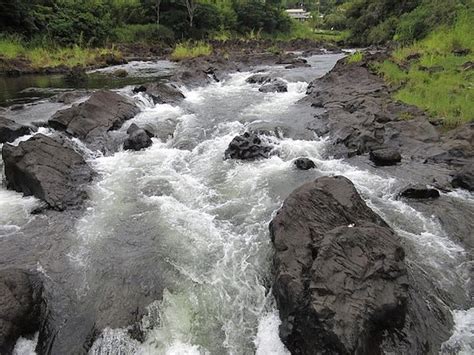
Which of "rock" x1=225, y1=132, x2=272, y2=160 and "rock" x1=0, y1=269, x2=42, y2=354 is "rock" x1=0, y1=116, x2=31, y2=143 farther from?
"rock" x1=0, y1=269, x2=42, y2=354

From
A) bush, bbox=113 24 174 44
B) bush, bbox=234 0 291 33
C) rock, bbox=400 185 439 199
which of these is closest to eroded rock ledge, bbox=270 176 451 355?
rock, bbox=400 185 439 199

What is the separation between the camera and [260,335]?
548 centimetres

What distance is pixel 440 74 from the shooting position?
1572 centimetres

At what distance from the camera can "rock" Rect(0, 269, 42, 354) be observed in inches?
200

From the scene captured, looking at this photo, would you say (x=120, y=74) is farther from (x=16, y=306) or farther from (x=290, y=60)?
(x=16, y=306)

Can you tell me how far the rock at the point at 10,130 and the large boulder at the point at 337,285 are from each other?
32.1 ft

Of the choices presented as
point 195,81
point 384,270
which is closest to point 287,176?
point 384,270

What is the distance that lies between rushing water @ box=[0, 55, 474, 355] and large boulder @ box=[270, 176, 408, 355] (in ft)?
1.74

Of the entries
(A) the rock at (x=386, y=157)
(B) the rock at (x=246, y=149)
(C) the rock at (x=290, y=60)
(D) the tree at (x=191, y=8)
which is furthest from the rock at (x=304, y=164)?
(D) the tree at (x=191, y=8)

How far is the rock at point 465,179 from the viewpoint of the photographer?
344 inches

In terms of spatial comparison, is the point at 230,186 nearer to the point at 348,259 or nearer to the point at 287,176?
the point at 287,176

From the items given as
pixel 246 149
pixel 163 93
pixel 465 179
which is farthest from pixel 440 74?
pixel 163 93

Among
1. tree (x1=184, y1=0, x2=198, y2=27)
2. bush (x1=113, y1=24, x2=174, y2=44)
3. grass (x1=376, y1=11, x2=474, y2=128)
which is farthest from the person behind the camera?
tree (x1=184, y1=0, x2=198, y2=27)

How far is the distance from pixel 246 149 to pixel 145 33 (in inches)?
1327
